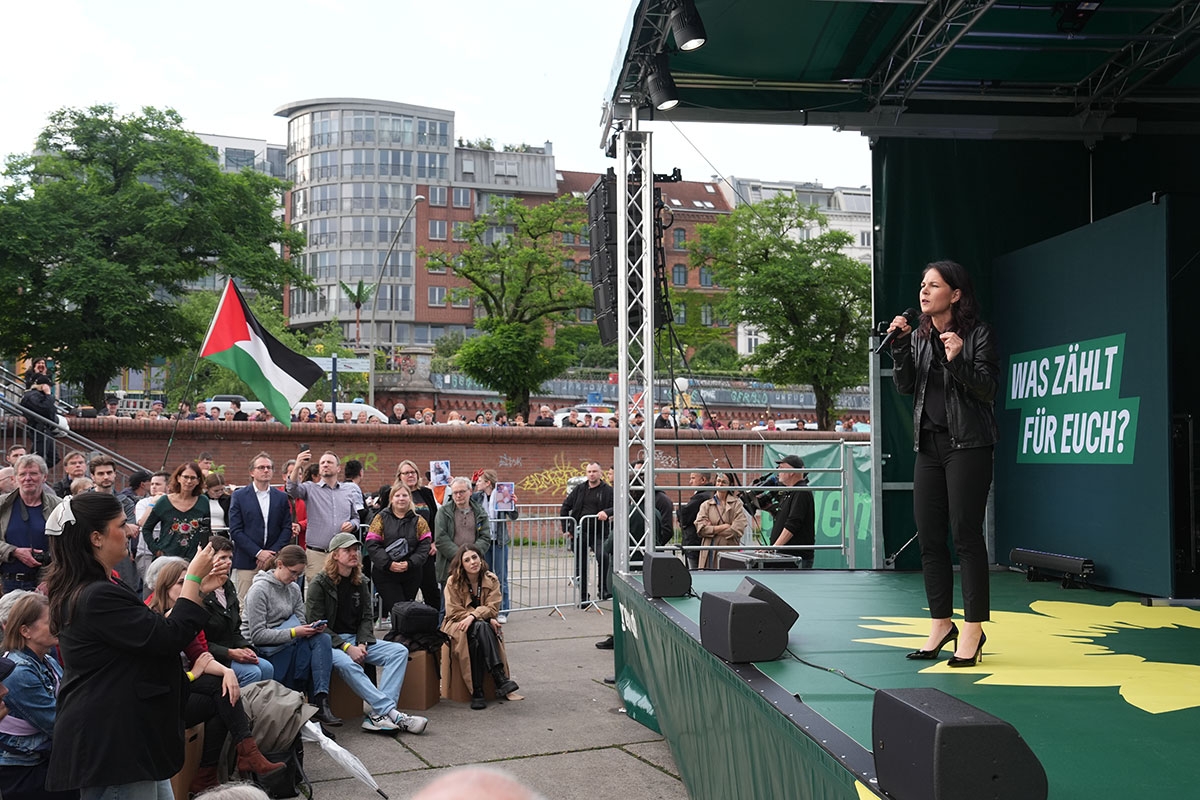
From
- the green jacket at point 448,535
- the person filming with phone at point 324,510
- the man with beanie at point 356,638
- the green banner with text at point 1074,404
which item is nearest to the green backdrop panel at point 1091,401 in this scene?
the green banner with text at point 1074,404

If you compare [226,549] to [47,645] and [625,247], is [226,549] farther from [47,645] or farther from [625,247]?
[625,247]

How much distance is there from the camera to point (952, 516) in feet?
16.0

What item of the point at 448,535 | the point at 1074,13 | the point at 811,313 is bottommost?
the point at 448,535

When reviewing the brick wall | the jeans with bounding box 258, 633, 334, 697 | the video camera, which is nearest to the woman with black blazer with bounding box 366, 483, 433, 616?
the jeans with bounding box 258, 633, 334, 697

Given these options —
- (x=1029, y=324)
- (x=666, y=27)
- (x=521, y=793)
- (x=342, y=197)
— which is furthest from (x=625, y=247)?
(x=342, y=197)

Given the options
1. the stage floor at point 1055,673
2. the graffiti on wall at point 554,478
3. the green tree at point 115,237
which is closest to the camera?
the stage floor at point 1055,673

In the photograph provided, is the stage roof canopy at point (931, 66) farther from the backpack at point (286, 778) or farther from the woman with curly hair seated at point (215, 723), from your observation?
the backpack at point (286, 778)

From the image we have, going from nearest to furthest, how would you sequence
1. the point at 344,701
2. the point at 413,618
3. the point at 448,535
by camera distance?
1. the point at 344,701
2. the point at 413,618
3. the point at 448,535

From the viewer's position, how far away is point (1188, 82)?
9.33 m

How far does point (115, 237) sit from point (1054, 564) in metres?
29.4

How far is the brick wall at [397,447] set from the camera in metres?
21.0

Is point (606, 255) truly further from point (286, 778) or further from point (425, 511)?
point (286, 778)

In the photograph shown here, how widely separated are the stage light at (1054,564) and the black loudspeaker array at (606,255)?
400 cm

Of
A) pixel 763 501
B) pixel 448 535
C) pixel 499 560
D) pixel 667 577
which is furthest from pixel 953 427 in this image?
pixel 499 560
